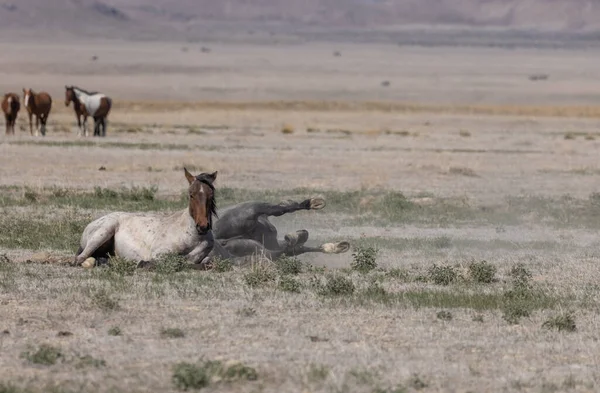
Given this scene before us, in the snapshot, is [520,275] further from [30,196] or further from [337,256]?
[30,196]

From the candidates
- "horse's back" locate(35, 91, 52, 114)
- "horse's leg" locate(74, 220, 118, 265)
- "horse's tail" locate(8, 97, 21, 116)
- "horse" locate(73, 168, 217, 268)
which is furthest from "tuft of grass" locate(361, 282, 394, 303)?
"horse's tail" locate(8, 97, 21, 116)

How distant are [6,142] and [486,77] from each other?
246ft

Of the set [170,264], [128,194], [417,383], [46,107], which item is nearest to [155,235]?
[170,264]

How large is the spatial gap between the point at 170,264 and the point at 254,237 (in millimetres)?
1973

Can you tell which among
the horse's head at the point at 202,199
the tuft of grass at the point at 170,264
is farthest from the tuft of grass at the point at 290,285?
the tuft of grass at the point at 170,264

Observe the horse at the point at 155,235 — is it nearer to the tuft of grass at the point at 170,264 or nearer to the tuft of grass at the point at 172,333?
the tuft of grass at the point at 170,264

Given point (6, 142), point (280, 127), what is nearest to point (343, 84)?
point (280, 127)

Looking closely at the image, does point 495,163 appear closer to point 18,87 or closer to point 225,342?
point 225,342

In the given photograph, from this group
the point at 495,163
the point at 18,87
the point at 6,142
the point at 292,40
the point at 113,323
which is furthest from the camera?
the point at 292,40

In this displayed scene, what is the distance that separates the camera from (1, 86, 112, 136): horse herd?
40.2 meters

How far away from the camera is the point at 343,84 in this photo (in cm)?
9200

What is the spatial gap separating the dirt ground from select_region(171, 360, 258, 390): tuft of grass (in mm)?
Result: 74

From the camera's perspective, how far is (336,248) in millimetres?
14359

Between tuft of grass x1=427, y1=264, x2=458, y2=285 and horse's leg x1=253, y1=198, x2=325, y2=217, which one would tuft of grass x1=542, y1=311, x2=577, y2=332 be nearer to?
tuft of grass x1=427, y1=264, x2=458, y2=285
